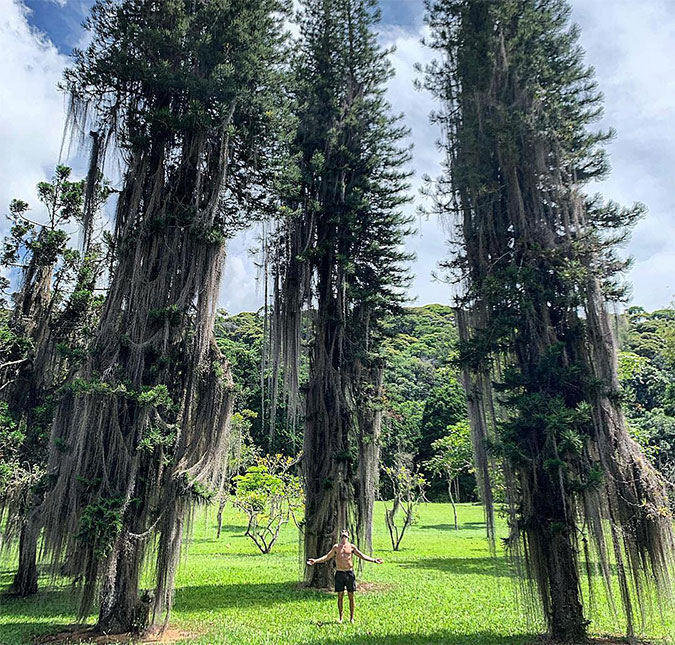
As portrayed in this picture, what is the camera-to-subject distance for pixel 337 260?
12.2 m

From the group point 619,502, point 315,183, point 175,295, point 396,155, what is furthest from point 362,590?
point 396,155

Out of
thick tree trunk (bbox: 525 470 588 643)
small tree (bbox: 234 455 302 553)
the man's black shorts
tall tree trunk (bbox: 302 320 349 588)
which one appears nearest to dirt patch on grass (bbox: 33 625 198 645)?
the man's black shorts

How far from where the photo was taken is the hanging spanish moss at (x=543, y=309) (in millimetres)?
6656

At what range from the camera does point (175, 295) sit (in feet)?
28.2

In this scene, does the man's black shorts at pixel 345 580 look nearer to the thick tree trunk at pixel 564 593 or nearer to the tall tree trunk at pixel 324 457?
the tall tree trunk at pixel 324 457

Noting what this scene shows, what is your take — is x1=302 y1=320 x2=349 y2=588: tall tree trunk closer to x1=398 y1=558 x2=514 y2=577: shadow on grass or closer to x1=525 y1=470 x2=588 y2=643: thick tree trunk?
x1=525 y1=470 x2=588 y2=643: thick tree trunk

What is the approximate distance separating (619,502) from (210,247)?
7075 mm

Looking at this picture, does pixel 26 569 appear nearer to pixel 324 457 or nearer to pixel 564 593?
pixel 324 457

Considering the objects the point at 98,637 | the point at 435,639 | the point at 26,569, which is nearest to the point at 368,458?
the point at 435,639

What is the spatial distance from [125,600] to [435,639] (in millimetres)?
4445

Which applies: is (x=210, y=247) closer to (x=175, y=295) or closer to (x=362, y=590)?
(x=175, y=295)

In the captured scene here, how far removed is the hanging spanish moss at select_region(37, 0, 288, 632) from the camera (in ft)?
24.3

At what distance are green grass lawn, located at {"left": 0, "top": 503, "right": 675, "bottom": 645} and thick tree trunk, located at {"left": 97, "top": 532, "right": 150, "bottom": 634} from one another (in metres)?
0.52

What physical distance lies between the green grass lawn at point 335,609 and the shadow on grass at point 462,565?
0.03 meters
